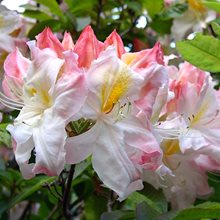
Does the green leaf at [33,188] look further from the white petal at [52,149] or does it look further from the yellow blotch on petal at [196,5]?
the yellow blotch on petal at [196,5]

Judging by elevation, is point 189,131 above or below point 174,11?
above

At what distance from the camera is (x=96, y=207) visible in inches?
53.6

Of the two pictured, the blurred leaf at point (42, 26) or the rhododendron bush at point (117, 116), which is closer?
the rhododendron bush at point (117, 116)

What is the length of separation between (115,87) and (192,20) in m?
0.83

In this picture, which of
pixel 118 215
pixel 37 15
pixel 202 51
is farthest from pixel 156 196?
pixel 37 15

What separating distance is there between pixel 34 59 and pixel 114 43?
0.12 m

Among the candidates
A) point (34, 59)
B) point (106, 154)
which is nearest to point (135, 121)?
point (106, 154)

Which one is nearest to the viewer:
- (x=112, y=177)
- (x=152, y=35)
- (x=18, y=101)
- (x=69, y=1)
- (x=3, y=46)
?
(x=112, y=177)

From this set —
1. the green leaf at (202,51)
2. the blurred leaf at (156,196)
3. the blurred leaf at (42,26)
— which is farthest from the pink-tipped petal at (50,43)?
the blurred leaf at (42,26)

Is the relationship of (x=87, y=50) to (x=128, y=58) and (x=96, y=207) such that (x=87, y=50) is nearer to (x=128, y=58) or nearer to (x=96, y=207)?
(x=128, y=58)

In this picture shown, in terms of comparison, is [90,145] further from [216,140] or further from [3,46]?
[3,46]

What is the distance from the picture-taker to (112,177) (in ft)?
2.68

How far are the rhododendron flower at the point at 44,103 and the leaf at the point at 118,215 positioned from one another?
7.8 inches

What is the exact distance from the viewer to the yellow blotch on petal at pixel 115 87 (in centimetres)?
83
